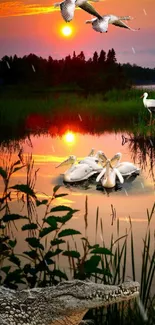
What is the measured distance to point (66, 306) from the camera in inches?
37.3

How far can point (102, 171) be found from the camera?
20.8 ft

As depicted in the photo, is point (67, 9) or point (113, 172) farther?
point (113, 172)

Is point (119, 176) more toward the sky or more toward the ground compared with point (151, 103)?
more toward the ground

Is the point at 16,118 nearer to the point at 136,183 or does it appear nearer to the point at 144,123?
the point at 144,123

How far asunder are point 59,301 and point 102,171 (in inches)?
212

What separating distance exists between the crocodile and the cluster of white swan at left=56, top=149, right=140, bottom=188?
5.18 meters

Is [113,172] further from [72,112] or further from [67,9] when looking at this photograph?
[72,112]

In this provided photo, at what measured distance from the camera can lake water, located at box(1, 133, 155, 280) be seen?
5002 millimetres

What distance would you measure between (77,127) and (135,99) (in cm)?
104

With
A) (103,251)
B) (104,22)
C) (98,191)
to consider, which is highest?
(104,22)

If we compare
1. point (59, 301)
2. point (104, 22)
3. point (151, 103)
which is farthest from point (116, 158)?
point (59, 301)

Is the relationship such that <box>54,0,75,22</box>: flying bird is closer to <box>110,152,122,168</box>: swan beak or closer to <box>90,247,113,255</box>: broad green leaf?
<box>90,247,113,255</box>: broad green leaf

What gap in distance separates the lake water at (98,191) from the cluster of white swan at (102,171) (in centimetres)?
9

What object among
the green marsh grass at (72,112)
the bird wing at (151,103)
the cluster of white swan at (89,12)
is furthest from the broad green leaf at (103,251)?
the bird wing at (151,103)
